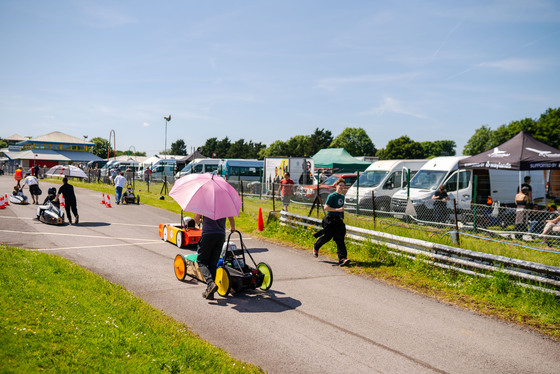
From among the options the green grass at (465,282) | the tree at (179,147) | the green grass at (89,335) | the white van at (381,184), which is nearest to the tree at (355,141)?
the tree at (179,147)

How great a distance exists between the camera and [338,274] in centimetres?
927

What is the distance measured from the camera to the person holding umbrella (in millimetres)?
6855

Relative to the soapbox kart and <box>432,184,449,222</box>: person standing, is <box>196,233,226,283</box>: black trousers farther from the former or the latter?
<box>432,184,449,222</box>: person standing

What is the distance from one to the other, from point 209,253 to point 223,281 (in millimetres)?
548

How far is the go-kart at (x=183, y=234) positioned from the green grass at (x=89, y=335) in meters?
4.56

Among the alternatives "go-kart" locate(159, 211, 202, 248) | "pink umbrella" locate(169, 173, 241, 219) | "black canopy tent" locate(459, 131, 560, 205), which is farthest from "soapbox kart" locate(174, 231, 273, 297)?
"black canopy tent" locate(459, 131, 560, 205)

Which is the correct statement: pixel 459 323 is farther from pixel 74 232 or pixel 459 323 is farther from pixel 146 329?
pixel 74 232

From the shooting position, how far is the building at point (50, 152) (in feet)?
277

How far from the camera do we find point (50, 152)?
90688 millimetres

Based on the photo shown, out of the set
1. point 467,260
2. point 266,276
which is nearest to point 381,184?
point 467,260

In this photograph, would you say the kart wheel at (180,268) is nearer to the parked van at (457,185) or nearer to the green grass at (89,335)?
the green grass at (89,335)

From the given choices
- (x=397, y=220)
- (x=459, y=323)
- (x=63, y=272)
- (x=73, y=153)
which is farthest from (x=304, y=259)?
→ (x=73, y=153)

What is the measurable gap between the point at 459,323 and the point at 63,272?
22.8 ft

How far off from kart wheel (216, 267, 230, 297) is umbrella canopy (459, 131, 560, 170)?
11.5m
